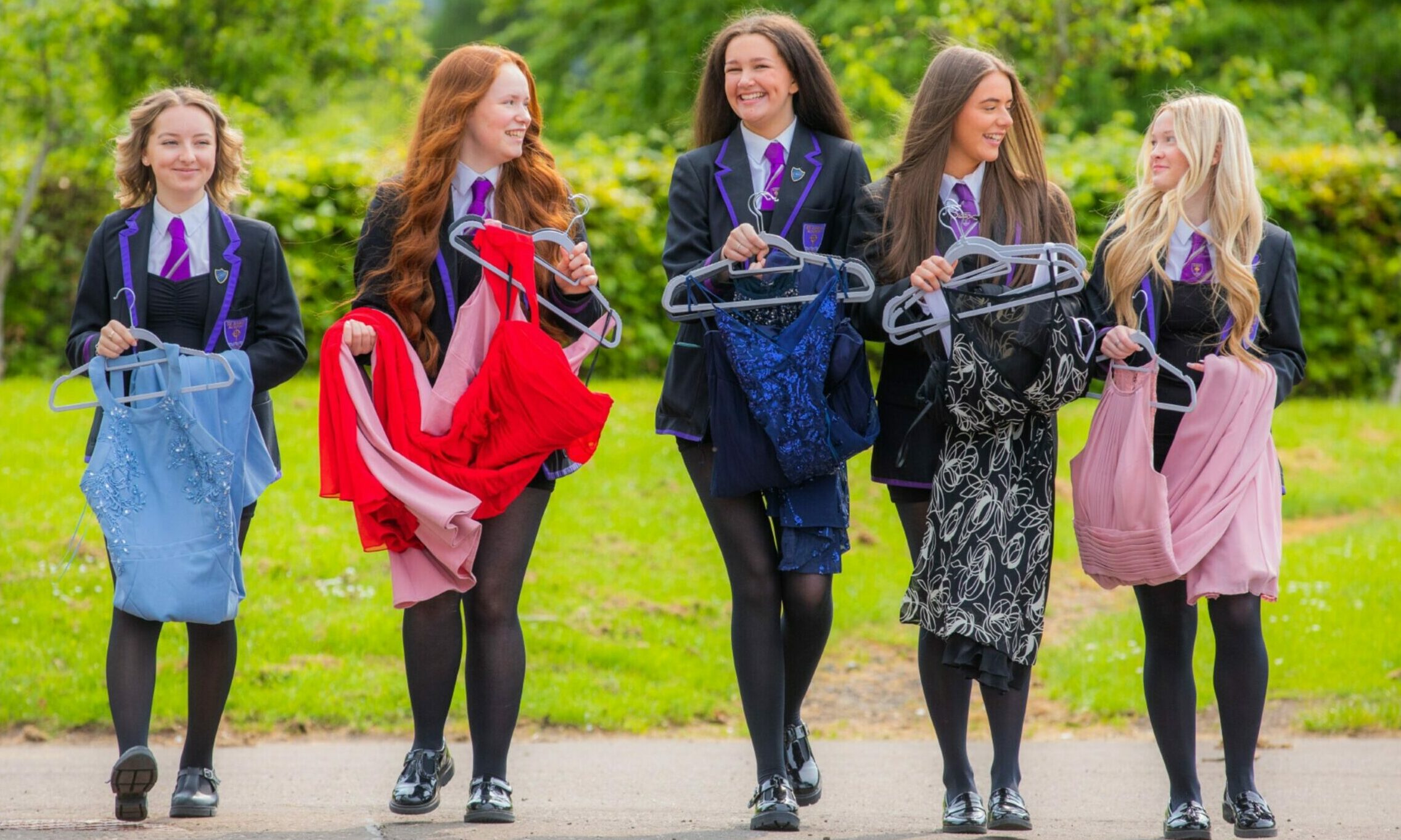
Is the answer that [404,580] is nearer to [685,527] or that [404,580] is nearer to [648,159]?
[685,527]

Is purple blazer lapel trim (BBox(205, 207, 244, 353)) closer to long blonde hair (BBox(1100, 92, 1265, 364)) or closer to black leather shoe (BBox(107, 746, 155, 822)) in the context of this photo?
black leather shoe (BBox(107, 746, 155, 822))

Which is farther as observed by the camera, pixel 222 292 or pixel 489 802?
pixel 222 292

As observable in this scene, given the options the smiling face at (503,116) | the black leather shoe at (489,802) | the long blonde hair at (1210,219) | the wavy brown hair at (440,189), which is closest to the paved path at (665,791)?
the black leather shoe at (489,802)

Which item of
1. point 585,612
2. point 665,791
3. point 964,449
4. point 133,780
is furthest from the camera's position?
point 585,612

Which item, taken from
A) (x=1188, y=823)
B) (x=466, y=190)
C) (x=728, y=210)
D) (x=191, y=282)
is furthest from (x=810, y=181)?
(x=1188, y=823)

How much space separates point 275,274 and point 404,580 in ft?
3.50

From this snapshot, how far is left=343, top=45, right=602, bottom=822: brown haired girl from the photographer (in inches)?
181

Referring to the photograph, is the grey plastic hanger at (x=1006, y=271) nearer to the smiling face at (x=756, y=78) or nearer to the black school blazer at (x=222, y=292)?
the smiling face at (x=756, y=78)

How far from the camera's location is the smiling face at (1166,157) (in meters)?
4.70

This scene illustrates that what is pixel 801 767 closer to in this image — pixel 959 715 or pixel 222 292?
pixel 959 715

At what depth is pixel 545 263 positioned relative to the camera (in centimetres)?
469

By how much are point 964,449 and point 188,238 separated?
2391 mm

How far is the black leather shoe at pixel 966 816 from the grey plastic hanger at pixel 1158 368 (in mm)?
1188

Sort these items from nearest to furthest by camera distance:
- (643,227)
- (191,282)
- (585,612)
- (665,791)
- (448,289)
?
(448,289), (191,282), (665,791), (585,612), (643,227)
